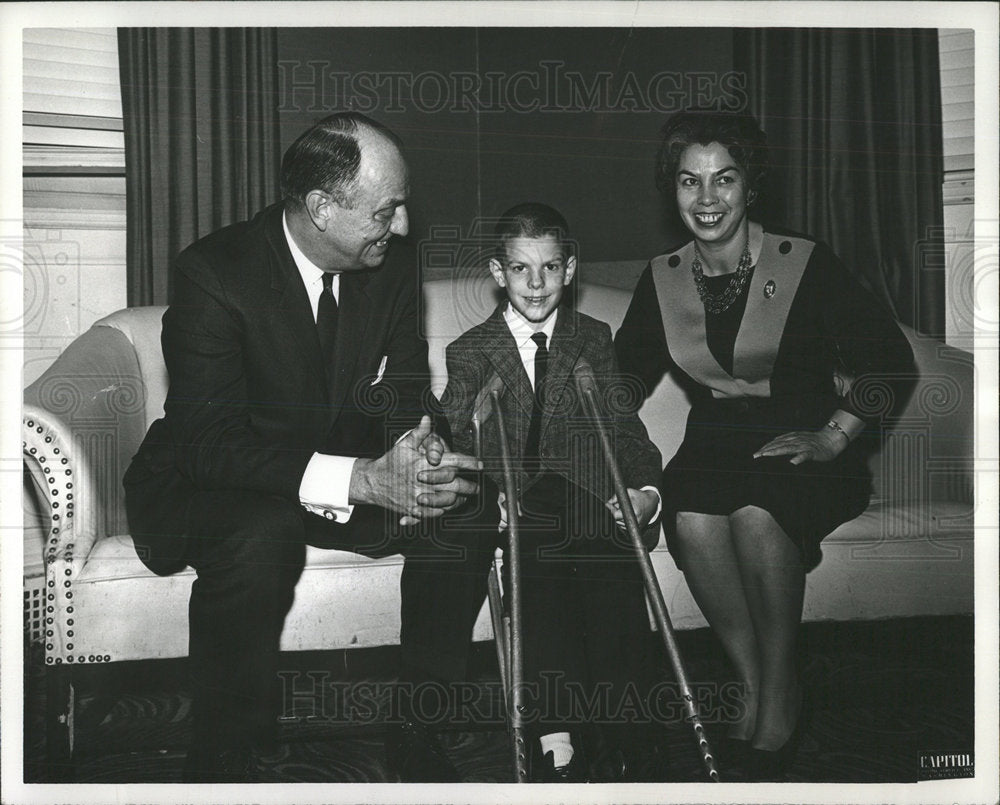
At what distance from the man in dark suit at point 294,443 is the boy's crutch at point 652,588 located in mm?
312

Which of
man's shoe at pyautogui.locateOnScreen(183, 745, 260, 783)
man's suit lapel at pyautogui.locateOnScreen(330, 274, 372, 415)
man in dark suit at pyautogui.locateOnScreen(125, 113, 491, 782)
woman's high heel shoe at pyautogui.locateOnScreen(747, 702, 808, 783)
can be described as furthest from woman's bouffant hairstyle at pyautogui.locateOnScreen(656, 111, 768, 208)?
man's shoe at pyautogui.locateOnScreen(183, 745, 260, 783)

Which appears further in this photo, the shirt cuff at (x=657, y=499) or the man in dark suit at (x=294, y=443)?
the shirt cuff at (x=657, y=499)

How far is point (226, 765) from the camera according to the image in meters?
2.11

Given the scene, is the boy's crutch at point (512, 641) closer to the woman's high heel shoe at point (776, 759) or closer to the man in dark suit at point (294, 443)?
the man in dark suit at point (294, 443)

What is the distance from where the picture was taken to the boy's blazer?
2.16 m

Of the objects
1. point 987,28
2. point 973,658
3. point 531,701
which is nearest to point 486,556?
point 531,701

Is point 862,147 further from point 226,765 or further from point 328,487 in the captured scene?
point 226,765

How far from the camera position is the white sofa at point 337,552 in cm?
210

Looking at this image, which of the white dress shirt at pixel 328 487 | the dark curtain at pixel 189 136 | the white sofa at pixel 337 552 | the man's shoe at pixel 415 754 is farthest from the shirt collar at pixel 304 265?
the man's shoe at pixel 415 754

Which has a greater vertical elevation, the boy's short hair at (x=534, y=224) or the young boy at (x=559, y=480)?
the boy's short hair at (x=534, y=224)

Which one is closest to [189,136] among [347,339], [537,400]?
[347,339]

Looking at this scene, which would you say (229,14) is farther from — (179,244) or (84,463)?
(84,463)

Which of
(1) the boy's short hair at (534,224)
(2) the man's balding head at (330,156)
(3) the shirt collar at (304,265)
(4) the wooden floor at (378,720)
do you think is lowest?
(4) the wooden floor at (378,720)

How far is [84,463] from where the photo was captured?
215cm
